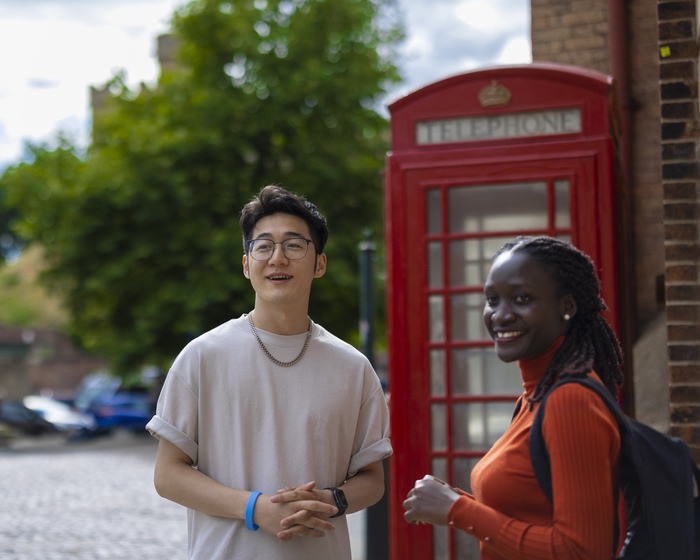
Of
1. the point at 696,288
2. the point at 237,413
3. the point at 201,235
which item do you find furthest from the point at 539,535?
the point at 201,235

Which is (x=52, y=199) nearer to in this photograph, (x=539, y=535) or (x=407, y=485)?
(x=407, y=485)

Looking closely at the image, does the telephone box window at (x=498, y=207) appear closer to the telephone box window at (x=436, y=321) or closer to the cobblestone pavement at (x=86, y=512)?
the telephone box window at (x=436, y=321)

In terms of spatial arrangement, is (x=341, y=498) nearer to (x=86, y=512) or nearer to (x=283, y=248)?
(x=283, y=248)

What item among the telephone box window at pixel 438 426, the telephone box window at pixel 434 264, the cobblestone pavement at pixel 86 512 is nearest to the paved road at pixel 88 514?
the cobblestone pavement at pixel 86 512

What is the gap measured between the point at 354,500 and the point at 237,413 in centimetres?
42

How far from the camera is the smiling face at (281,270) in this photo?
2416 millimetres

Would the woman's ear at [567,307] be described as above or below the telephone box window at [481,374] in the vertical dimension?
above

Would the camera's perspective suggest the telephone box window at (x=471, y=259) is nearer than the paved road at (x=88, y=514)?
Yes

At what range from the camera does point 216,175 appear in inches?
672

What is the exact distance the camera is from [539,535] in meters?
1.85

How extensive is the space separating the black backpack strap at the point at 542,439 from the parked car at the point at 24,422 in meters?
26.5

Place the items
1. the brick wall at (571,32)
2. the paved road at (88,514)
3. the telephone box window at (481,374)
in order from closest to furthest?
1. the telephone box window at (481,374)
2. the brick wall at (571,32)
3. the paved road at (88,514)

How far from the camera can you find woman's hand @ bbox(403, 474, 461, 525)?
1.96 m

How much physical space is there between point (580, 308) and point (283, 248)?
0.87 metres
